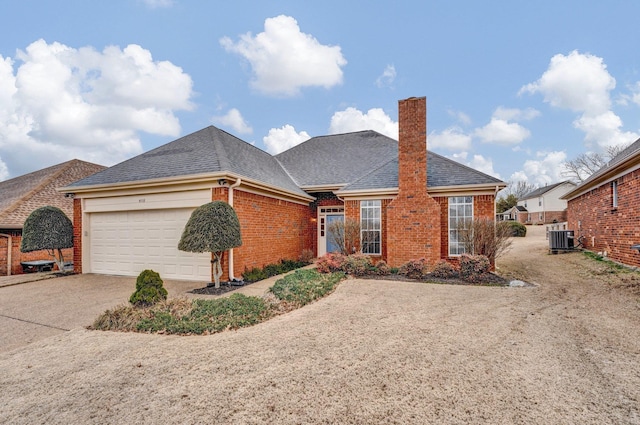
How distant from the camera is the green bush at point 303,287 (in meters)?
5.86

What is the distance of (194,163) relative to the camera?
29.5 feet

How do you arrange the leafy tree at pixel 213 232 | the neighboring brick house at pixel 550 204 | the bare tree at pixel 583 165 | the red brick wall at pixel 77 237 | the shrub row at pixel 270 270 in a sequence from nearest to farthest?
the leafy tree at pixel 213 232 < the shrub row at pixel 270 270 < the red brick wall at pixel 77 237 < the neighboring brick house at pixel 550 204 < the bare tree at pixel 583 165

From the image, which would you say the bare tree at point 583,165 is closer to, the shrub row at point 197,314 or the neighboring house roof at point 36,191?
the shrub row at point 197,314

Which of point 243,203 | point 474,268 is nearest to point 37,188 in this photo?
point 243,203

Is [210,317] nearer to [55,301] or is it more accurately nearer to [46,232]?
[55,301]

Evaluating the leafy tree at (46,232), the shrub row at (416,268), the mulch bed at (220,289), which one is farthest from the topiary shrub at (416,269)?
the leafy tree at (46,232)

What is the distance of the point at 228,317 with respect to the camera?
4723mm

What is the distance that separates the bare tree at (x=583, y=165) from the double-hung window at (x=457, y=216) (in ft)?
127

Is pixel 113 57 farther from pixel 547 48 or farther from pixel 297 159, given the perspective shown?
pixel 547 48

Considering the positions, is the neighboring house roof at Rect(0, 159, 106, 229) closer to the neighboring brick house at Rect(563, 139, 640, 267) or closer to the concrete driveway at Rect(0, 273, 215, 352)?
the concrete driveway at Rect(0, 273, 215, 352)

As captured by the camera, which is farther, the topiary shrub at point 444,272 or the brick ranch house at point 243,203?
the brick ranch house at point 243,203

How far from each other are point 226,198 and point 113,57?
24.2 ft

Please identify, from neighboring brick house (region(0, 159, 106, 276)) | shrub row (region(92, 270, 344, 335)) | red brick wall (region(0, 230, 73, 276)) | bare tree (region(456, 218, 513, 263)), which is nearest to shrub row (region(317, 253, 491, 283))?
bare tree (region(456, 218, 513, 263))

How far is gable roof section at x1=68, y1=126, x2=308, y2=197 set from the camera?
8.72 meters
